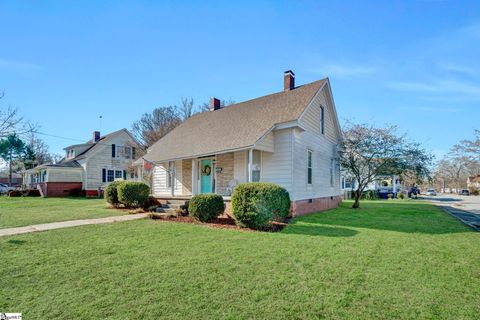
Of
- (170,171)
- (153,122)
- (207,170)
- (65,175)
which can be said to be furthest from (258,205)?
(153,122)

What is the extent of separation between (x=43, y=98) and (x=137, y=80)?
5874mm

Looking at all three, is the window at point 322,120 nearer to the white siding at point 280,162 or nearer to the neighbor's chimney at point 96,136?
the white siding at point 280,162

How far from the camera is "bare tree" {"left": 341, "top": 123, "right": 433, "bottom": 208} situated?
1541 centimetres

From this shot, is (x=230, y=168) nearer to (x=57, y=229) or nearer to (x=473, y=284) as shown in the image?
(x=57, y=229)

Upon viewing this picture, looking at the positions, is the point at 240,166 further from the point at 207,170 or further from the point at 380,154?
the point at 380,154

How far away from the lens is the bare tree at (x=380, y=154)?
15.4m

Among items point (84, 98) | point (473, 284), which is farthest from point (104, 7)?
Answer: point (473, 284)

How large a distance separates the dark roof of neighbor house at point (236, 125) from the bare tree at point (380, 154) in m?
4.37

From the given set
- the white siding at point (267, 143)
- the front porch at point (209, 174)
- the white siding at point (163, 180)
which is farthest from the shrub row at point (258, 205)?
the white siding at point (163, 180)

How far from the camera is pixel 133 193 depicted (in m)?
14.4

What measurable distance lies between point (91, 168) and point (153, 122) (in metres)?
11.8

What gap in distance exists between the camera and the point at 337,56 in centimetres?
1299

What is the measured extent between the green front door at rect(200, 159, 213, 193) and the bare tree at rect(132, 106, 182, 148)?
23425 mm

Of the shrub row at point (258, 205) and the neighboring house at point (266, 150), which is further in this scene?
the neighboring house at point (266, 150)
